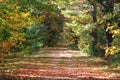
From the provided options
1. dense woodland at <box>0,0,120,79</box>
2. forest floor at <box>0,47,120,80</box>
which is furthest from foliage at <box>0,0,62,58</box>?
forest floor at <box>0,47,120,80</box>

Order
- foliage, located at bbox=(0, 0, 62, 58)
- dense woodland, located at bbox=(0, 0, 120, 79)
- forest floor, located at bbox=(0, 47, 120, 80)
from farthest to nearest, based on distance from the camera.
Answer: dense woodland, located at bbox=(0, 0, 120, 79) < forest floor, located at bbox=(0, 47, 120, 80) < foliage, located at bbox=(0, 0, 62, 58)

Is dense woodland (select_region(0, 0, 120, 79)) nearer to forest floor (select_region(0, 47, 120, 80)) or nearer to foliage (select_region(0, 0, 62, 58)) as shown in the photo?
foliage (select_region(0, 0, 62, 58))

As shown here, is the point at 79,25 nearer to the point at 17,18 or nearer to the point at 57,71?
the point at 57,71

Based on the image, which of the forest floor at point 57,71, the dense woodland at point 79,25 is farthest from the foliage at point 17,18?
the forest floor at point 57,71

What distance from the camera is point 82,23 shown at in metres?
36.3

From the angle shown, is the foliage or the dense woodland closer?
the foliage

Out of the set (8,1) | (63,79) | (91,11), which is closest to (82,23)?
(91,11)

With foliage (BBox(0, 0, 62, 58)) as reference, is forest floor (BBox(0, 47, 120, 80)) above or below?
below

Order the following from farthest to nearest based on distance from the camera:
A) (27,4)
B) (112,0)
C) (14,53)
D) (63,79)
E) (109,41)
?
(14,53), (109,41), (112,0), (63,79), (27,4)

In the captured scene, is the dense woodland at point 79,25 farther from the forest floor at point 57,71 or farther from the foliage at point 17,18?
the forest floor at point 57,71

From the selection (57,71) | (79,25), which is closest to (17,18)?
(57,71)

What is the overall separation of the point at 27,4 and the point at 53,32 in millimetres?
49705

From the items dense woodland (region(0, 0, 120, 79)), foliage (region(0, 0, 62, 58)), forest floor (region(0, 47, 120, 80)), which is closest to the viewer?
foliage (region(0, 0, 62, 58))

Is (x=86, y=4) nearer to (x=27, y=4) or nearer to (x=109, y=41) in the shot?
(x=109, y=41)
